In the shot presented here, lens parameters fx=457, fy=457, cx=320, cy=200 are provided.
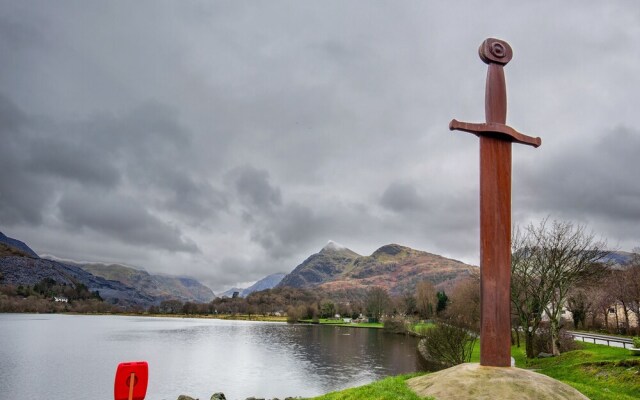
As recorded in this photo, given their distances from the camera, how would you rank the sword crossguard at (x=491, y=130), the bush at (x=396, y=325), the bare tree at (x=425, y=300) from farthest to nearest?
the bare tree at (x=425, y=300) → the bush at (x=396, y=325) → the sword crossguard at (x=491, y=130)

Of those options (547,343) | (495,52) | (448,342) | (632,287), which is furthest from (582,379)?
(632,287)

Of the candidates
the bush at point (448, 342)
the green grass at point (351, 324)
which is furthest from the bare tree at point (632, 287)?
the green grass at point (351, 324)

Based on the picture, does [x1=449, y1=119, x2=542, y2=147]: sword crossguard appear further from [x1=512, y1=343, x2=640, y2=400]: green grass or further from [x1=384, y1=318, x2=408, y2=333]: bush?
[x1=384, y1=318, x2=408, y2=333]: bush

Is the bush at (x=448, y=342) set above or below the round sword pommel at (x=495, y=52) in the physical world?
below

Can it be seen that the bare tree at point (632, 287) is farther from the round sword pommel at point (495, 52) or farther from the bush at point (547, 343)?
the round sword pommel at point (495, 52)

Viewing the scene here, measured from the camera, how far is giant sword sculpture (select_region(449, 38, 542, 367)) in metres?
14.1

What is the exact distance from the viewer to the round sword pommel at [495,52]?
50.3 feet

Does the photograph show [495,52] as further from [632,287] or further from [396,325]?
[396,325]

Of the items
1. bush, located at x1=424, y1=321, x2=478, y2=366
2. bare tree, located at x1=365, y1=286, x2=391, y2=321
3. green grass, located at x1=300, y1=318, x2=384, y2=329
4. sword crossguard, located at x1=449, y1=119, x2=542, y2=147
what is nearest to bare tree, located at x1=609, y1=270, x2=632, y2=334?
bush, located at x1=424, y1=321, x2=478, y2=366

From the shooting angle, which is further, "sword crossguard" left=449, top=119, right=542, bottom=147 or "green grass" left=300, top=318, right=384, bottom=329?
"green grass" left=300, top=318, right=384, bottom=329

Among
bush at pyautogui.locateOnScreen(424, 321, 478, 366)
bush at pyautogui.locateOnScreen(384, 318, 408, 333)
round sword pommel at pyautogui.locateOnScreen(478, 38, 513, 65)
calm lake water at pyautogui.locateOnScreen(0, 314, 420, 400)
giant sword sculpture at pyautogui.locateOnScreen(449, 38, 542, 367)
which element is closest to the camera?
giant sword sculpture at pyautogui.locateOnScreen(449, 38, 542, 367)

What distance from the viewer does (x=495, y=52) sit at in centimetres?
1538

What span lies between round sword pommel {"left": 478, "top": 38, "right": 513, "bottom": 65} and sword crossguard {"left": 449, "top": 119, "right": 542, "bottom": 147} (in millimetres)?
2305

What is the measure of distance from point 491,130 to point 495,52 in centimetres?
283
